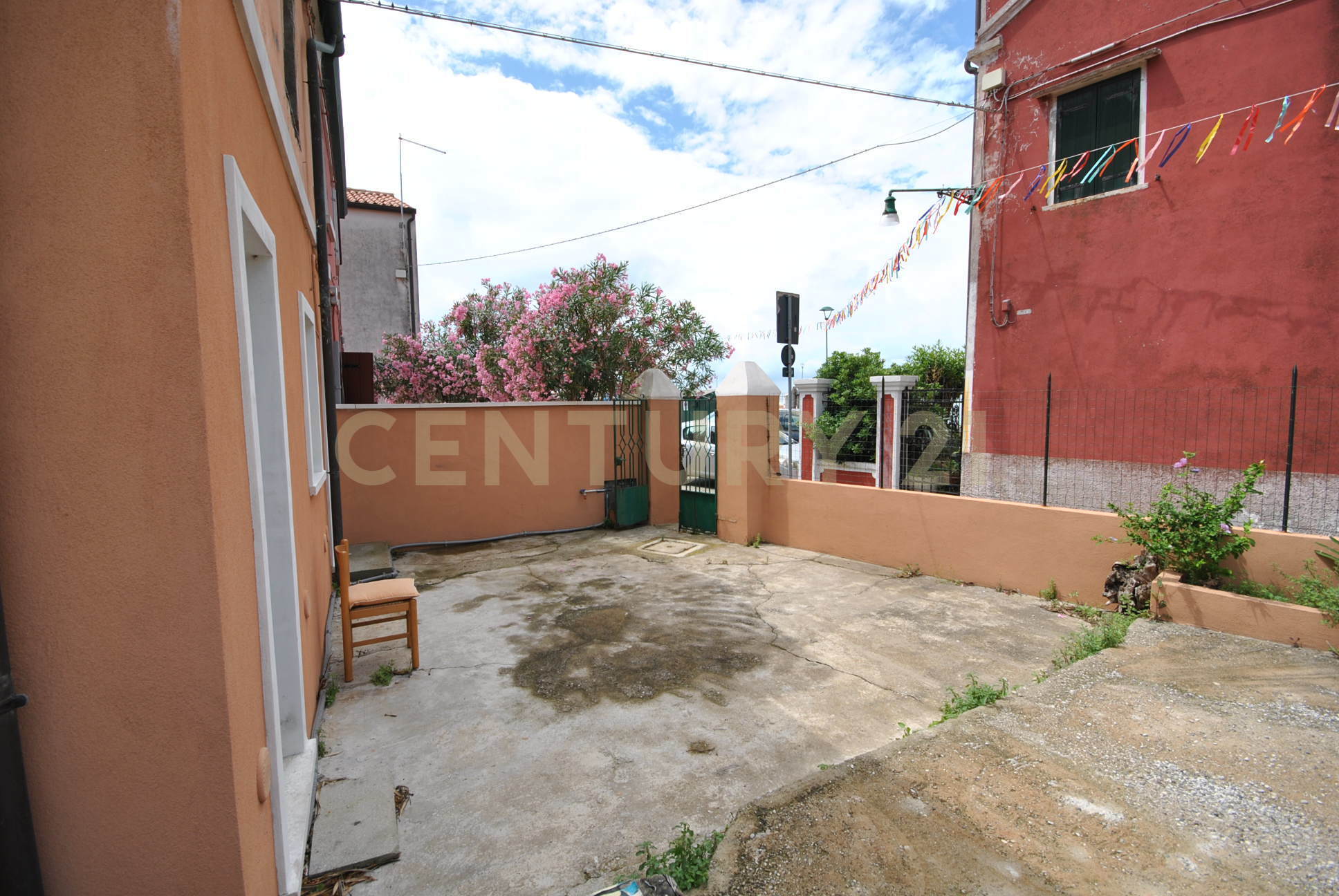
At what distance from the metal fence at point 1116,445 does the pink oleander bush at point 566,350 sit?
4698 millimetres

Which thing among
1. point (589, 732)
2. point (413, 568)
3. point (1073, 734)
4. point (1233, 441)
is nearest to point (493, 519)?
point (413, 568)

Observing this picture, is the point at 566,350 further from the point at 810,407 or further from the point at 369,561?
the point at 369,561

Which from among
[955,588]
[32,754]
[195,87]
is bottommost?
[955,588]

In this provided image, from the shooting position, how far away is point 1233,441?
6746 millimetres

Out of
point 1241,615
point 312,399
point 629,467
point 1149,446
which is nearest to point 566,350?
point 629,467

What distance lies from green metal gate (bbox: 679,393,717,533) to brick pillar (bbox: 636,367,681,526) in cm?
13

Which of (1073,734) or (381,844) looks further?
(1073,734)

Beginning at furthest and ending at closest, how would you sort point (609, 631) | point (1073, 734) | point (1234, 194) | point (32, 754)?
point (1234, 194) → point (609, 631) → point (1073, 734) → point (32, 754)

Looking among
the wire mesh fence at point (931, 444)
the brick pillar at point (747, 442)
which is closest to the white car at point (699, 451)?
the brick pillar at point (747, 442)

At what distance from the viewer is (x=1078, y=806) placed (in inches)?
95.9

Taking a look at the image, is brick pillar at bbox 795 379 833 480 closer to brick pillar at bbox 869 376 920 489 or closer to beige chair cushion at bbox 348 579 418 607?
brick pillar at bbox 869 376 920 489

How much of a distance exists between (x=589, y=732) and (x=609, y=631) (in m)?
1.55

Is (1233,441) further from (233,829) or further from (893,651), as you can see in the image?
(233,829)

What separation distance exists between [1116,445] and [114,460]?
902cm
